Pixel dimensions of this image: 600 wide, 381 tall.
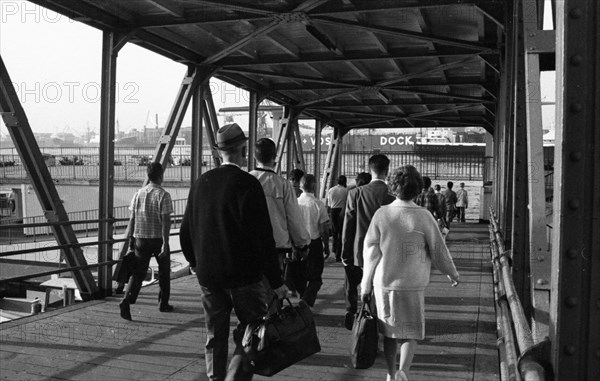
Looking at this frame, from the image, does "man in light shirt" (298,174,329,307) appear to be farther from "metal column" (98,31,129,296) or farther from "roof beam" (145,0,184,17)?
"roof beam" (145,0,184,17)

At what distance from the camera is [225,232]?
12.2ft

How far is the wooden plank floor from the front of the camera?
5.07 m

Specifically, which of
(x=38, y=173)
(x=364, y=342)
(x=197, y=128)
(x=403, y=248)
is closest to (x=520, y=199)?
(x=403, y=248)

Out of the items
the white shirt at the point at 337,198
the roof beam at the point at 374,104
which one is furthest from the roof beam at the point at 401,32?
the roof beam at the point at 374,104

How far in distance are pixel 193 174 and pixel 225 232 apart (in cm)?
805

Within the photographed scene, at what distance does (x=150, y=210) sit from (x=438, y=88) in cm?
1137

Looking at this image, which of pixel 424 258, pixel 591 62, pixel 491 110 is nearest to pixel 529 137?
pixel 424 258

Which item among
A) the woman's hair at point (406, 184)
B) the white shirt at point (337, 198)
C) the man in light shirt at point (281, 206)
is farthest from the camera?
the white shirt at point (337, 198)

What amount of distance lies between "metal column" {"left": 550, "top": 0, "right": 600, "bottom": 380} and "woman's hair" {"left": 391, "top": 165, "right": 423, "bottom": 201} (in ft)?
8.15

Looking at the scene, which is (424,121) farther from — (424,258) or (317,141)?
(424,258)

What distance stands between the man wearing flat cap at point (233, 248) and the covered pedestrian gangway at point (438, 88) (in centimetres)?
154

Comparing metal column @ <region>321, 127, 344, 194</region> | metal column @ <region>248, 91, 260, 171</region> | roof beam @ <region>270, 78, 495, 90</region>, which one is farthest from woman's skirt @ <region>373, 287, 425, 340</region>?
metal column @ <region>321, 127, 344, 194</region>

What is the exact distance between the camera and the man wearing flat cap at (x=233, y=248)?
371 cm

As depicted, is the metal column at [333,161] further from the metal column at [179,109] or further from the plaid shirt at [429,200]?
the metal column at [179,109]
